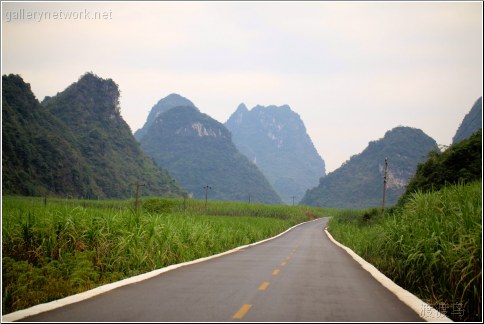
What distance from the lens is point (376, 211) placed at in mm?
58281

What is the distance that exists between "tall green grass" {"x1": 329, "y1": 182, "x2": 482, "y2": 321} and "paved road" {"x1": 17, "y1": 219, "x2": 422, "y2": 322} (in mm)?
1055

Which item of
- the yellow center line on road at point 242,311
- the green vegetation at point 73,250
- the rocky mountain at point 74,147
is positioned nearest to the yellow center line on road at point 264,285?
the yellow center line on road at point 242,311

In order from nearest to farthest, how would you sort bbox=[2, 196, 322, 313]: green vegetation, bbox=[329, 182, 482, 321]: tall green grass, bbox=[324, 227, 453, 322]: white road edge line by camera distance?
bbox=[324, 227, 453, 322]: white road edge line
bbox=[329, 182, 482, 321]: tall green grass
bbox=[2, 196, 322, 313]: green vegetation

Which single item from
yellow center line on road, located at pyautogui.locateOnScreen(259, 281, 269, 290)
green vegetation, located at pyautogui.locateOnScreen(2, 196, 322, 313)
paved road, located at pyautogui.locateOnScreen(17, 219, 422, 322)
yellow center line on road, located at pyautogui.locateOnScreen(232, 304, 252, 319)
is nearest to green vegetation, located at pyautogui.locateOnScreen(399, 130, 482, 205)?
green vegetation, located at pyautogui.locateOnScreen(2, 196, 322, 313)

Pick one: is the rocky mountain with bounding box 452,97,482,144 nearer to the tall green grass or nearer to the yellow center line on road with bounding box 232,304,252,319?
the tall green grass

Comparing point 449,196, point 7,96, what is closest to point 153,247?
point 449,196

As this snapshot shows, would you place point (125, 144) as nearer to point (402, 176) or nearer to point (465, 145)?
point (402, 176)

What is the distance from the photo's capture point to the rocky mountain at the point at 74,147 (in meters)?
95.8

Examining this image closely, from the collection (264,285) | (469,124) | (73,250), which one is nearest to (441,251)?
(264,285)

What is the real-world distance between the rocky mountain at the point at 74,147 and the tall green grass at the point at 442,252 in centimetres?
8042

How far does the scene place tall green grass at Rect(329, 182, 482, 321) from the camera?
871 centimetres

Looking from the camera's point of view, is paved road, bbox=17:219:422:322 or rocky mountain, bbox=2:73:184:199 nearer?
paved road, bbox=17:219:422:322

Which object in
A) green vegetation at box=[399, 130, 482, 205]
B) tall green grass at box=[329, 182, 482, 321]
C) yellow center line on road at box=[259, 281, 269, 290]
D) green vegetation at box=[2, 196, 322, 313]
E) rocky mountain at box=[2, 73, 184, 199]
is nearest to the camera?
tall green grass at box=[329, 182, 482, 321]

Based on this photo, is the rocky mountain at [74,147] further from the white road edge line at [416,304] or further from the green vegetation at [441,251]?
the white road edge line at [416,304]
